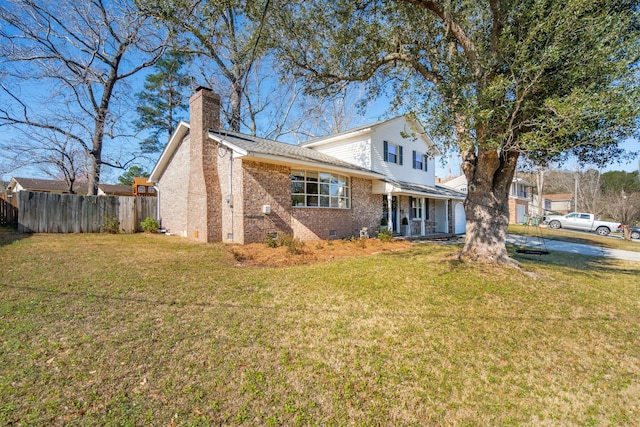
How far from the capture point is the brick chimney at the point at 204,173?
1090 centimetres

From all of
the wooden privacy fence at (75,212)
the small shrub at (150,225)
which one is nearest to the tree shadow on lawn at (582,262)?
the small shrub at (150,225)

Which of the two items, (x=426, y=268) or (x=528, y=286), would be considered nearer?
(x=528, y=286)

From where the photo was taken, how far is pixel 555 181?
162 ft

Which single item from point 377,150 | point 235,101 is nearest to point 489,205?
point 377,150

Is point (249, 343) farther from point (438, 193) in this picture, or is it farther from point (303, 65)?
point (438, 193)

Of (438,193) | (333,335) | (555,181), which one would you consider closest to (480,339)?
(333,335)

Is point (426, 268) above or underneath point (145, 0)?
underneath

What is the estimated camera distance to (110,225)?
13.3 metres

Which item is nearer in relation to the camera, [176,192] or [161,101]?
[176,192]

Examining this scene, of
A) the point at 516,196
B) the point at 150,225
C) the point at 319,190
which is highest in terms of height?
the point at 516,196

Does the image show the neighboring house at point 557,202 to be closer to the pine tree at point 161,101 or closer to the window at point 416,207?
the window at point 416,207

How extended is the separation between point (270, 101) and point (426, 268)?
23.3 meters

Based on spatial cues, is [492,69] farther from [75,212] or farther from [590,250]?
[75,212]

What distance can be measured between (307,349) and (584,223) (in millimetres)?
32392
